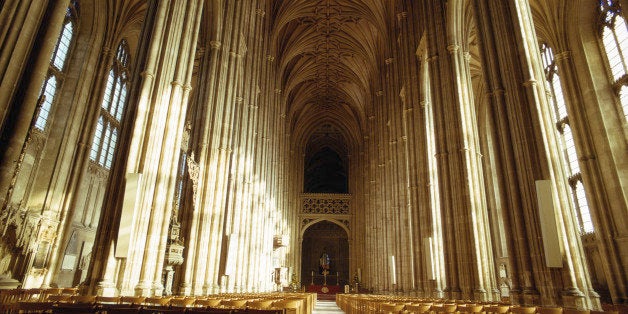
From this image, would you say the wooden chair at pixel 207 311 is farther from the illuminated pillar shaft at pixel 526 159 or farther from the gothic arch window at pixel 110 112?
the gothic arch window at pixel 110 112

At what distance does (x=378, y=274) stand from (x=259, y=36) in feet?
62.6

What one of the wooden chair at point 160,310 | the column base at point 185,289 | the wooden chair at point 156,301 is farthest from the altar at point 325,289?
the wooden chair at point 160,310

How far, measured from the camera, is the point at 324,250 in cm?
4422

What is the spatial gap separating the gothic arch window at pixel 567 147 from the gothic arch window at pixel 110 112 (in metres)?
22.2

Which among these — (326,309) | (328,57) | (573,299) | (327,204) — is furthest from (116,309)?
(327,204)

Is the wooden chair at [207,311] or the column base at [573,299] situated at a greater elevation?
the column base at [573,299]

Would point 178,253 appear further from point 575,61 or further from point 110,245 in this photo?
point 575,61

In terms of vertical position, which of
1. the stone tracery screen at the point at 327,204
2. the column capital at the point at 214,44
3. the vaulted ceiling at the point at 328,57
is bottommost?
the stone tracery screen at the point at 327,204

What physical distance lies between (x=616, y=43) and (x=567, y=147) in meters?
5.30

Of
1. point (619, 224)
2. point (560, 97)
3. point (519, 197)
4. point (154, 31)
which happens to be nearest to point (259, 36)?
point (154, 31)

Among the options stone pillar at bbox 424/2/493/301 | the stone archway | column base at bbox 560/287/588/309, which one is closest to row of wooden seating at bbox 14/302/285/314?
column base at bbox 560/287/588/309

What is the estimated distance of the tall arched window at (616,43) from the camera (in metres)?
14.9

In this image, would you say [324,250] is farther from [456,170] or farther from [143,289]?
[143,289]

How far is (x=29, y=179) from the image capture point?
1538 centimetres
